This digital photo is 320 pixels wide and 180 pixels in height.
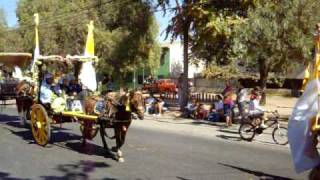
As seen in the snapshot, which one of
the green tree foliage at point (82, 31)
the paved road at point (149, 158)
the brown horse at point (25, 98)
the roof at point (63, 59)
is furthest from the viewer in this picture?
the green tree foliage at point (82, 31)

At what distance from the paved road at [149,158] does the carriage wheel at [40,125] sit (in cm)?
20

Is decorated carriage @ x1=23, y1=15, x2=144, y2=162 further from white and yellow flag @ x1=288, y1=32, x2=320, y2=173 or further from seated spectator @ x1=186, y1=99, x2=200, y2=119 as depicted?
seated spectator @ x1=186, y1=99, x2=200, y2=119

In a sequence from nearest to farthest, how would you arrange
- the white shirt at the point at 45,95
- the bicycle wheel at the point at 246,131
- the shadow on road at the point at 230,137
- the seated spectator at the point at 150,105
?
the white shirt at the point at 45,95, the bicycle wheel at the point at 246,131, the shadow on road at the point at 230,137, the seated spectator at the point at 150,105

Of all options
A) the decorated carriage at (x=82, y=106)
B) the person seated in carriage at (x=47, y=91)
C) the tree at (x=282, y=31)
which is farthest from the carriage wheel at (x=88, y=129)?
the tree at (x=282, y=31)

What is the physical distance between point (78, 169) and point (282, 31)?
12.1 m

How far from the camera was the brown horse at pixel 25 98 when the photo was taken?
53.6ft

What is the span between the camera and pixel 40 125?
44.7 ft

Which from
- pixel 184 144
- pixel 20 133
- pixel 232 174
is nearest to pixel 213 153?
pixel 184 144

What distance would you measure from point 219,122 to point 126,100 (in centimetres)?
1058

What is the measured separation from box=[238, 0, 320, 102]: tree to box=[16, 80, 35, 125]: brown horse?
28.2ft

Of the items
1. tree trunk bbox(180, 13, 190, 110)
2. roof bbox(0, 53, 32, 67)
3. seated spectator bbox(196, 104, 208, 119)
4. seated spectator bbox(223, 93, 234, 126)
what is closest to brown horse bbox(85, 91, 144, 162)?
seated spectator bbox(223, 93, 234, 126)

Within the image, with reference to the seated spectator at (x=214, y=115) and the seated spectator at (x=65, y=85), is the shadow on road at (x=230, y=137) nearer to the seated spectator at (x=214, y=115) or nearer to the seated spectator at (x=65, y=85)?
the seated spectator at (x=214, y=115)

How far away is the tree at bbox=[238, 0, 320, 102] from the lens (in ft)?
66.1

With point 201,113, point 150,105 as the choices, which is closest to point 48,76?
point 201,113
